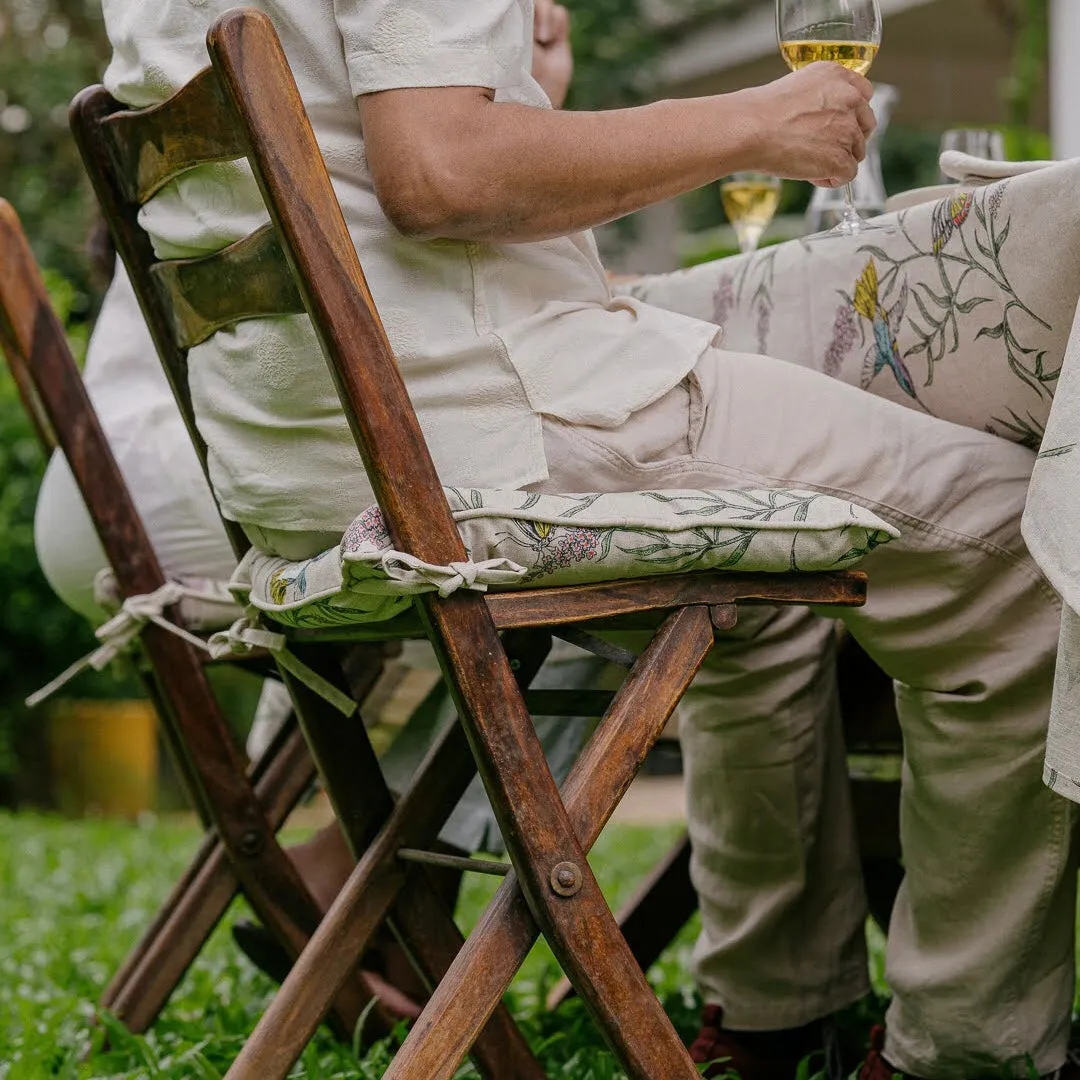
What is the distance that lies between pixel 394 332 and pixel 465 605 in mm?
279

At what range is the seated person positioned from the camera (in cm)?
137

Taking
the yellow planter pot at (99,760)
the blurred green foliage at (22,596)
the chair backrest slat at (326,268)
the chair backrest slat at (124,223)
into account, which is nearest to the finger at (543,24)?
the chair backrest slat at (124,223)

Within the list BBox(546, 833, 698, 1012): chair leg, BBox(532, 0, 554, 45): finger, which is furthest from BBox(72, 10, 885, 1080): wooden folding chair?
BBox(532, 0, 554, 45): finger

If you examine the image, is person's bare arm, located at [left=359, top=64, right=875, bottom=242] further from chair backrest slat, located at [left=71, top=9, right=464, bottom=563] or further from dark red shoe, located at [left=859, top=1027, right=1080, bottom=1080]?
dark red shoe, located at [left=859, top=1027, right=1080, bottom=1080]

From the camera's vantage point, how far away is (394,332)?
1432mm

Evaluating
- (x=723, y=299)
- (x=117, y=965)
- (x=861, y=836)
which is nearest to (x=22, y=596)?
(x=117, y=965)

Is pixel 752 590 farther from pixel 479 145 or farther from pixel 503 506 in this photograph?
pixel 479 145

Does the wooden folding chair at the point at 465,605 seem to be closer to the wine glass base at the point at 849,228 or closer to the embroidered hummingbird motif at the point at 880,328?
the embroidered hummingbird motif at the point at 880,328

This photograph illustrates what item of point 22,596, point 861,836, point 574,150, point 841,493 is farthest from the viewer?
point 22,596

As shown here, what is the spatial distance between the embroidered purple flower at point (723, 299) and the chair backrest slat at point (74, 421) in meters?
0.80

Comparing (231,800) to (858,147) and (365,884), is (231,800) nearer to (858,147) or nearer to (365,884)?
(365,884)

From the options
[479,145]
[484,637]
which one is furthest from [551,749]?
[479,145]

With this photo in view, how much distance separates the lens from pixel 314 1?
1.41 m

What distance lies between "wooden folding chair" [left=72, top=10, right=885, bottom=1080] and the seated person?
67mm
